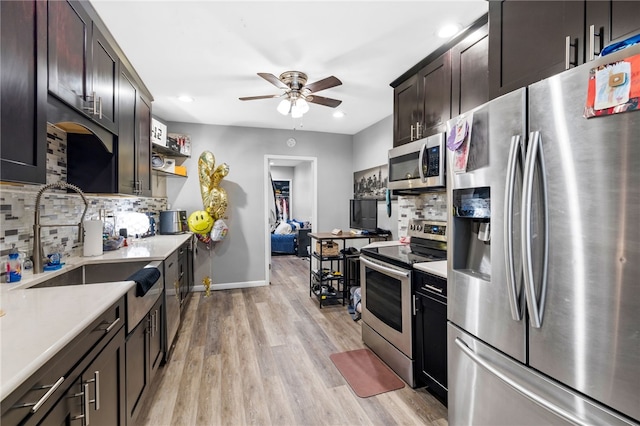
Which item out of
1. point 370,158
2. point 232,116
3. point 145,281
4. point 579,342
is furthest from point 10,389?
point 370,158

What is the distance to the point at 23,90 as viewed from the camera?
1133 millimetres

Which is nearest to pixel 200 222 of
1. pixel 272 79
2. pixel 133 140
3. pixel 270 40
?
pixel 133 140

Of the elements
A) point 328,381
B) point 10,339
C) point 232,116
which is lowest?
point 328,381

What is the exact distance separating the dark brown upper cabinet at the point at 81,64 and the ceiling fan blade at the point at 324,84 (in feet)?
4.87

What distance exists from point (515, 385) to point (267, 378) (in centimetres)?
170

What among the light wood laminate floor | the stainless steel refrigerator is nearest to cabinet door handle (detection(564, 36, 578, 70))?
the stainless steel refrigerator

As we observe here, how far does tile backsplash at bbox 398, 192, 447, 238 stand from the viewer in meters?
2.74

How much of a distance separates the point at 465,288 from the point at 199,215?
357 centimetres

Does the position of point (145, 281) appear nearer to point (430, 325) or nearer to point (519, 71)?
point (430, 325)

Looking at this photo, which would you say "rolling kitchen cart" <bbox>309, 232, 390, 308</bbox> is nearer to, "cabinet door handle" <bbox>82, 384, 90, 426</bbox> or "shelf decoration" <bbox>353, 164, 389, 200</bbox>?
"shelf decoration" <bbox>353, 164, 389, 200</bbox>

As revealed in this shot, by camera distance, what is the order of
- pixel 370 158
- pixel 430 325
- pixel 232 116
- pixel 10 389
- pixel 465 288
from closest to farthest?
pixel 10 389 → pixel 465 288 → pixel 430 325 → pixel 232 116 → pixel 370 158

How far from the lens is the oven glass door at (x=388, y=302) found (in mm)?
2062

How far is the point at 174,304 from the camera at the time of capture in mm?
2721

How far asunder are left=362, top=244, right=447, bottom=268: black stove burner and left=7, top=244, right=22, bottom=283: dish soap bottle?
224cm
